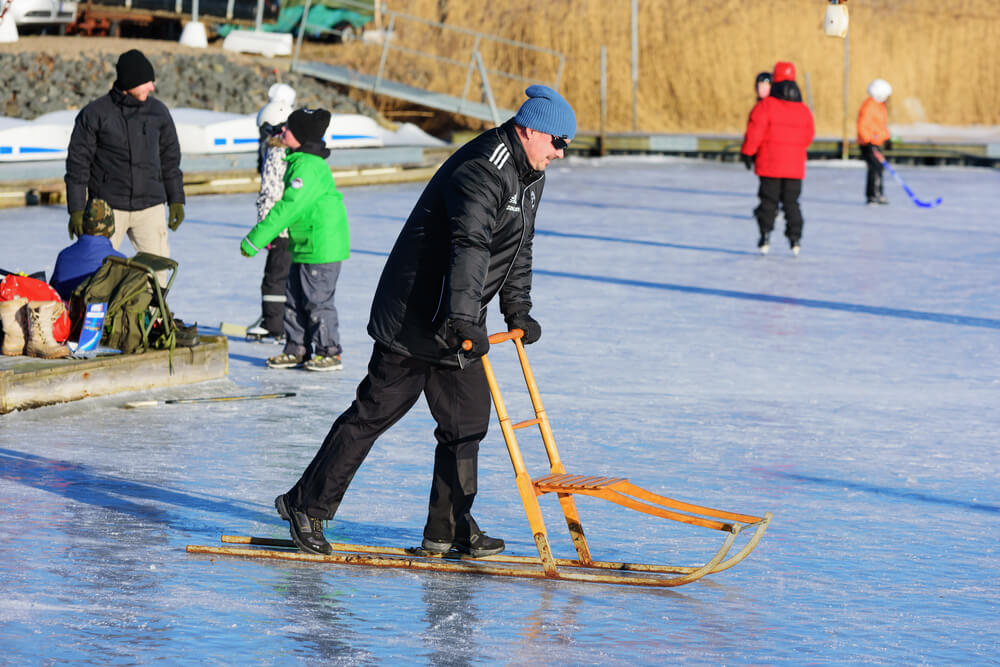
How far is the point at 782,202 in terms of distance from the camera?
15.2 m

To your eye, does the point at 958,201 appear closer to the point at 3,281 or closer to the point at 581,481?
the point at 3,281

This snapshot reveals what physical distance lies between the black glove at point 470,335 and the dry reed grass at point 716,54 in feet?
110

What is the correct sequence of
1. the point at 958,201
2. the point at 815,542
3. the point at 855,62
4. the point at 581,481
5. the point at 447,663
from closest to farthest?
the point at 447,663 → the point at 581,481 → the point at 815,542 → the point at 958,201 → the point at 855,62

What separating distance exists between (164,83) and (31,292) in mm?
17576

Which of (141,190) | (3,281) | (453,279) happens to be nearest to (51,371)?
(3,281)

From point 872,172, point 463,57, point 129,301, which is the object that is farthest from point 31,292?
point 463,57

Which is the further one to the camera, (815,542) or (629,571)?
(815,542)

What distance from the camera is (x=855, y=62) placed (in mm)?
40812

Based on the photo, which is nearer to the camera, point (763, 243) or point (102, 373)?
point (102, 373)

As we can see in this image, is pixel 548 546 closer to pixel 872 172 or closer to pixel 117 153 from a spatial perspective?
pixel 117 153

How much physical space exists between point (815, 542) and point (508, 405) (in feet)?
9.60

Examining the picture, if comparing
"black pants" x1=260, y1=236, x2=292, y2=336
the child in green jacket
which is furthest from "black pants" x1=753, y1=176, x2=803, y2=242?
the child in green jacket

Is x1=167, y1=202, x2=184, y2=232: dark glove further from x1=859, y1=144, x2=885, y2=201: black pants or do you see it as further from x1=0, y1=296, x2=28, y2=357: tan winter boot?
x1=859, y1=144, x2=885, y2=201: black pants

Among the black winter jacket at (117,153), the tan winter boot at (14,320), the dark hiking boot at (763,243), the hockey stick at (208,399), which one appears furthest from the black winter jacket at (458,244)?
the dark hiking boot at (763,243)
